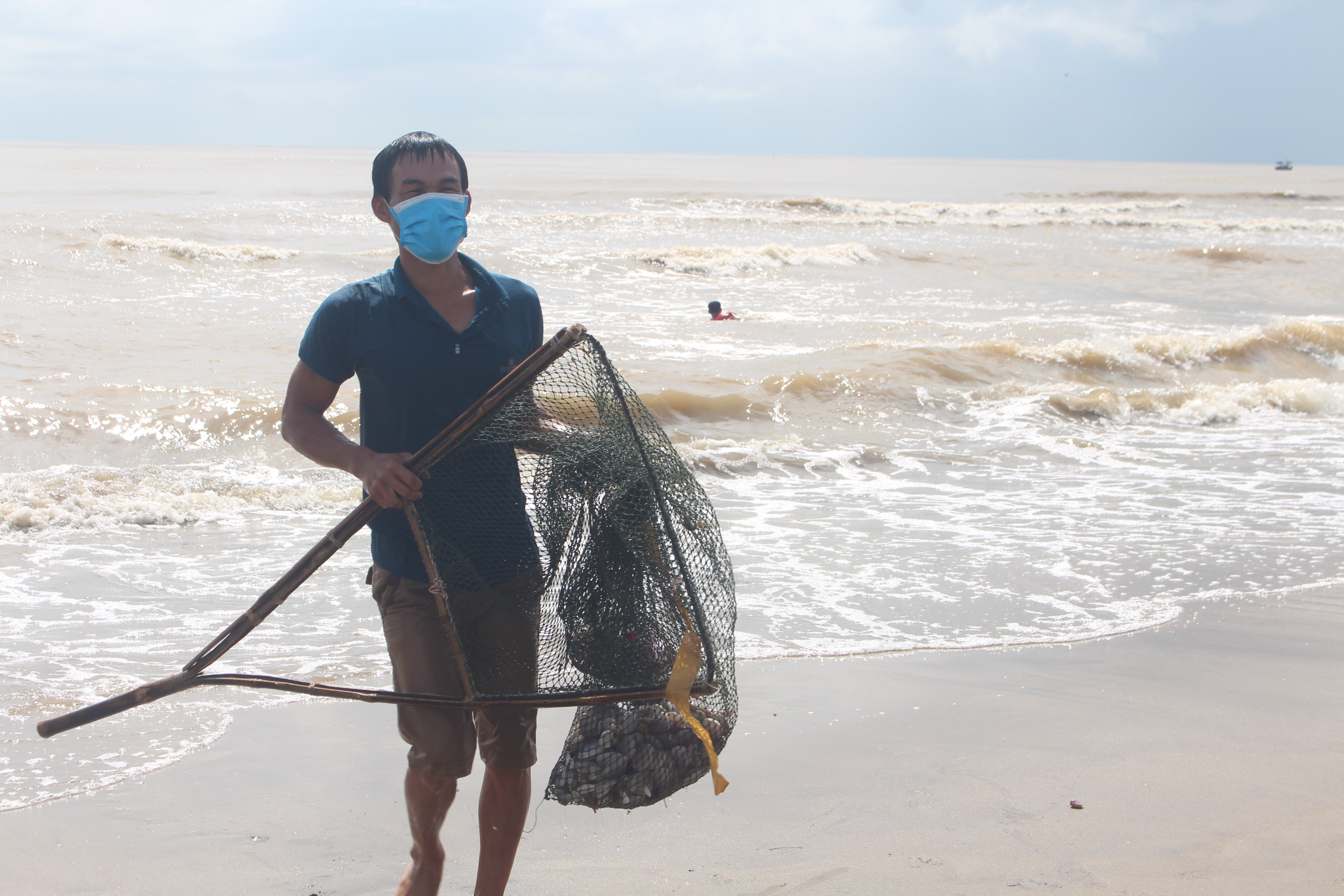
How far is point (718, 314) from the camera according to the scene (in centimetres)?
1705

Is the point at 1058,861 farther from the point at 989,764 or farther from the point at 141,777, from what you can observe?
the point at 141,777

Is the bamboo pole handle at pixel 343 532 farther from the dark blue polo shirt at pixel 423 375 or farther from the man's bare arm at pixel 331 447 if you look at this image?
the dark blue polo shirt at pixel 423 375

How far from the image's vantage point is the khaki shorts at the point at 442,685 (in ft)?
7.72

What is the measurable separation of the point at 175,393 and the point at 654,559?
9.65 meters

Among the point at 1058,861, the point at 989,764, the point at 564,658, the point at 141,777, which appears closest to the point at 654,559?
the point at 564,658

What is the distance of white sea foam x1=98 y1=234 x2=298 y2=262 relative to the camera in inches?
876

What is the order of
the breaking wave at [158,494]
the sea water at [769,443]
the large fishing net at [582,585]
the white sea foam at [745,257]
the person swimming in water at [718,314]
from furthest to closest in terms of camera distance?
the white sea foam at [745,257]
the person swimming in water at [718,314]
the breaking wave at [158,494]
the sea water at [769,443]
the large fishing net at [582,585]

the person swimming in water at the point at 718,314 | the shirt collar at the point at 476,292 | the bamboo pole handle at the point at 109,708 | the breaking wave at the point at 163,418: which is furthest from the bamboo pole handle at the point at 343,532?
the person swimming in water at the point at 718,314

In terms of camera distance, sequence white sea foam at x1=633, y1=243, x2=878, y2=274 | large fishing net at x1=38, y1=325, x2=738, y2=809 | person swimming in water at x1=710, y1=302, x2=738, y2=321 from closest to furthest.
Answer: large fishing net at x1=38, y1=325, x2=738, y2=809, person swimming in water at x1=710, y1=302, x2=738, y2=321, white sea foam at x1=633, y1=243, x2=878, y2=274

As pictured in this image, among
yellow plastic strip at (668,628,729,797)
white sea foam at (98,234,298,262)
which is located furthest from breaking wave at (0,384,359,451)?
white sea foam at (98,234,298,262)

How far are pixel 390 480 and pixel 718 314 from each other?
15.1 metres

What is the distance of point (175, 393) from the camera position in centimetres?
1054

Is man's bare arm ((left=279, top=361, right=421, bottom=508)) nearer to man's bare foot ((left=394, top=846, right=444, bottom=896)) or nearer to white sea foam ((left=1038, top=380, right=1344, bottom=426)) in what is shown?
man's bare foot ((left=394, top=846, right=444, bottom=896))

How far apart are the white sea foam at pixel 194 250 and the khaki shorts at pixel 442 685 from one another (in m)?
A: 22.1
